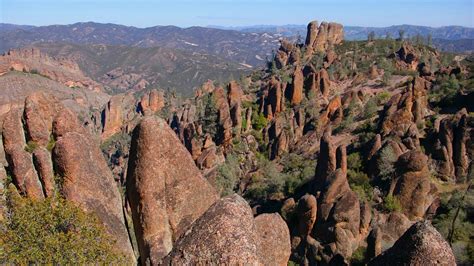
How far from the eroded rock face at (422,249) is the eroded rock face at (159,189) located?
648cm

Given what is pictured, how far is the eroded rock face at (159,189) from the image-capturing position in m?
13.9

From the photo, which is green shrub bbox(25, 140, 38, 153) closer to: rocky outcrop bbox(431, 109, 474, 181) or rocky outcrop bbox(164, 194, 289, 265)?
rocky outcrop bbox(164, 194, 289, 265)

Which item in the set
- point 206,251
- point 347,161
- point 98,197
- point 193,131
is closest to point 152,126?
point 98,197

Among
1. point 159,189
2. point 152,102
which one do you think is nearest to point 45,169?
point 159,189

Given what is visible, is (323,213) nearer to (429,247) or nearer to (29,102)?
(29,102)

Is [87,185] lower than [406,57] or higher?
higher

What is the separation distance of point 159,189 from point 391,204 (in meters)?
21.9

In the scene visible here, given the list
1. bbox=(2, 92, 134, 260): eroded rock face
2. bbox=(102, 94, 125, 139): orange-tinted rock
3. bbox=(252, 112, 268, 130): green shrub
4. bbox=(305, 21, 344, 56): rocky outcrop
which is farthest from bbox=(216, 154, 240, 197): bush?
bbox=(305, 21, 344, 56): rocky outcrop

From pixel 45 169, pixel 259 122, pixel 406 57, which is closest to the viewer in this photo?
pixel 45 169

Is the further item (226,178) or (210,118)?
(210,118)

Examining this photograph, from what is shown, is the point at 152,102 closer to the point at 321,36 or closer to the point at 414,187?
the point at 321,36

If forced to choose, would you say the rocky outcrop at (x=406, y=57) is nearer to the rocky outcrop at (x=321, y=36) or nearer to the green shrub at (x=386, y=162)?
the rocky outcrop at (x=321, y=36)

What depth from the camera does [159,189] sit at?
1391 cm

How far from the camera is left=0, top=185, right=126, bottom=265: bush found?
41.1 feet
